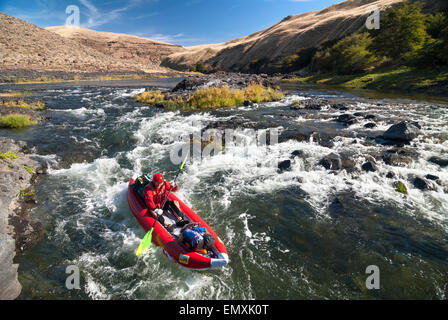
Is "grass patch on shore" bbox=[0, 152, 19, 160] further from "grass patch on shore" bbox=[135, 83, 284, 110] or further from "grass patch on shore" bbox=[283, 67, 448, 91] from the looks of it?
"grass patch on shore" bbox=[283, 67, 448, 91]

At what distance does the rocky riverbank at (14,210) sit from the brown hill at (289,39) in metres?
74.6

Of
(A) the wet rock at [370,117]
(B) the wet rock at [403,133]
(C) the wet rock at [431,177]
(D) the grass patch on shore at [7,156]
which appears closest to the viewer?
(C) the wet rock at [431,177]

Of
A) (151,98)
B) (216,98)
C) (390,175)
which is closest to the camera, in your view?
(390,175)

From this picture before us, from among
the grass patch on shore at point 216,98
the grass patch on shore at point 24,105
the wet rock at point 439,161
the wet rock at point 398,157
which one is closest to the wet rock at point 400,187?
the wet rock at point 398,157

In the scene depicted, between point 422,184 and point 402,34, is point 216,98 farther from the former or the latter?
point 402,34

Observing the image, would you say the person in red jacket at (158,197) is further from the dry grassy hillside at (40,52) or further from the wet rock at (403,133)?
the dry grassy hillside at (40,52)

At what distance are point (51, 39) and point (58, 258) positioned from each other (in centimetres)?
9233

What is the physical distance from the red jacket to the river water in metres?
0.97

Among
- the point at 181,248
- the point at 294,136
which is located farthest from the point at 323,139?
the point at 181,248

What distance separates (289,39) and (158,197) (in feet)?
299

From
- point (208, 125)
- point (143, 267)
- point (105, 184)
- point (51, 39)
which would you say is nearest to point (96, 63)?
point (51, 39)

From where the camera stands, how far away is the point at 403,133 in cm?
1146

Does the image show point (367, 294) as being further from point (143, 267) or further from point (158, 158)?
point (158, 158)

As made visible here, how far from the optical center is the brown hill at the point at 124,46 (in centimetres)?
12531
